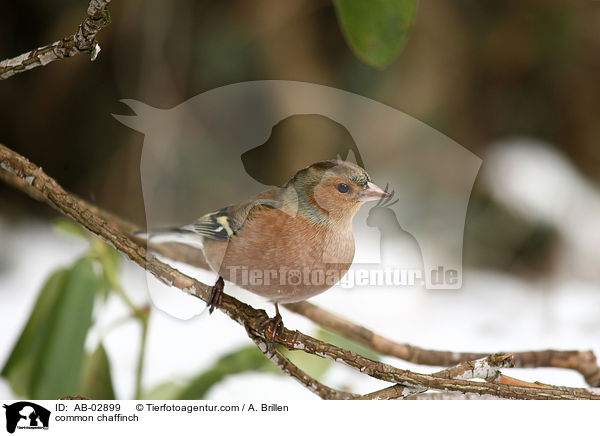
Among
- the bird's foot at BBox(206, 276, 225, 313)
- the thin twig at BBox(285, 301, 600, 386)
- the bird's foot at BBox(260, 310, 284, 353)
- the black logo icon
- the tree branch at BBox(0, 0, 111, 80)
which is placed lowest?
the black logo icon

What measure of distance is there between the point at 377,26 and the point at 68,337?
0.38m

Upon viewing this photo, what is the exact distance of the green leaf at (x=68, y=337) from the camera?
0.56m

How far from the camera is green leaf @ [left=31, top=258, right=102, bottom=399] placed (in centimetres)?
56

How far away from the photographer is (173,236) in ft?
1.58

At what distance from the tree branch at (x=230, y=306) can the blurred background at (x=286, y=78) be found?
0.03 metres

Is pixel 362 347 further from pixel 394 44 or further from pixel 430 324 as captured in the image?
pixel 394 44

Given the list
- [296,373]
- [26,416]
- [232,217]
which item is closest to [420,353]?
[296,373]

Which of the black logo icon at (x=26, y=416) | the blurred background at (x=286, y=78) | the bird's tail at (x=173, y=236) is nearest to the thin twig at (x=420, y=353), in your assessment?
the blurred background at (x=286, y=78)

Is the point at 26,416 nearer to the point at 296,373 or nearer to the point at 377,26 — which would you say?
the point at 296,373

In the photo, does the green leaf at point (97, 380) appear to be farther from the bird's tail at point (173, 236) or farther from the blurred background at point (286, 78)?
the bird's tail at point (173, 236)

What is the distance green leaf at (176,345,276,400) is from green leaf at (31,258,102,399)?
0.32 ft

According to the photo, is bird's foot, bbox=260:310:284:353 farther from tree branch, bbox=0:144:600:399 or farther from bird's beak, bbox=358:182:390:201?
bird's beak, bbox=358:182:390:201

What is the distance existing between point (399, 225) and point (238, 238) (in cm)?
16

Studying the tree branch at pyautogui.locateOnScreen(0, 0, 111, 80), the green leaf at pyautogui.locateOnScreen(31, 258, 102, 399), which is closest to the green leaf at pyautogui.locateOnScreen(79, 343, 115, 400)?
the green leaf at pyautogui.locateOnScreen(31, 258, 102, 399)
